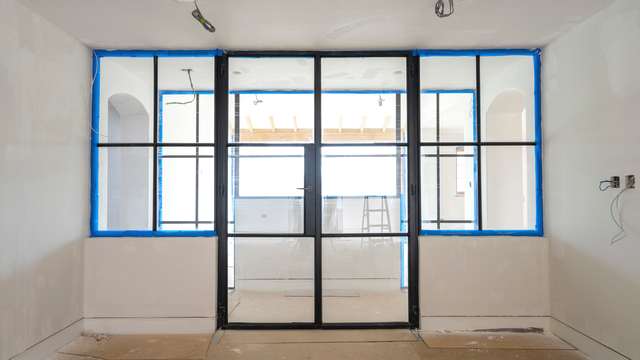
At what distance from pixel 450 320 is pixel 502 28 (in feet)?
8.03

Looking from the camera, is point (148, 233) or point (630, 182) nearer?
point (630, 182)

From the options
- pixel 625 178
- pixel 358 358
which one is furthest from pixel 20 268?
pixel 625 178

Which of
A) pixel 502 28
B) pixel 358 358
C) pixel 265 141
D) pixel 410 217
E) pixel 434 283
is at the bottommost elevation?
pixel 358 358

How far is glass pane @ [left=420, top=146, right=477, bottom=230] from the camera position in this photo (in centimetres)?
389

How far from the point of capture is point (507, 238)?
3826 mm

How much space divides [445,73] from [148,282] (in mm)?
3199

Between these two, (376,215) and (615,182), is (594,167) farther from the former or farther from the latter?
(376,215)

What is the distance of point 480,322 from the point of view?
3.80m

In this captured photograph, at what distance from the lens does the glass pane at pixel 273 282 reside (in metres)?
3.88

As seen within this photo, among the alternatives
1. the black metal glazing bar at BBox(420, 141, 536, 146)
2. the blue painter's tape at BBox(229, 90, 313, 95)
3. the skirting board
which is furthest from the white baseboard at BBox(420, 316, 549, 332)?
the blue painter's tape at BBox(229, 90, 313, 95)

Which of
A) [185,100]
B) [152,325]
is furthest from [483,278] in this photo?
[185,100]

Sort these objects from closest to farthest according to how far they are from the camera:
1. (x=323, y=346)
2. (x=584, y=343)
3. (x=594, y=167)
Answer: (x=594, y=167), (x=584, y=343), (x=323, y=346)

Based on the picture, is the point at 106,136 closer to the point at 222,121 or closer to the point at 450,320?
the point at 222,121

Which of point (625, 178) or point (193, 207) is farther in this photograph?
point (193, 207)
